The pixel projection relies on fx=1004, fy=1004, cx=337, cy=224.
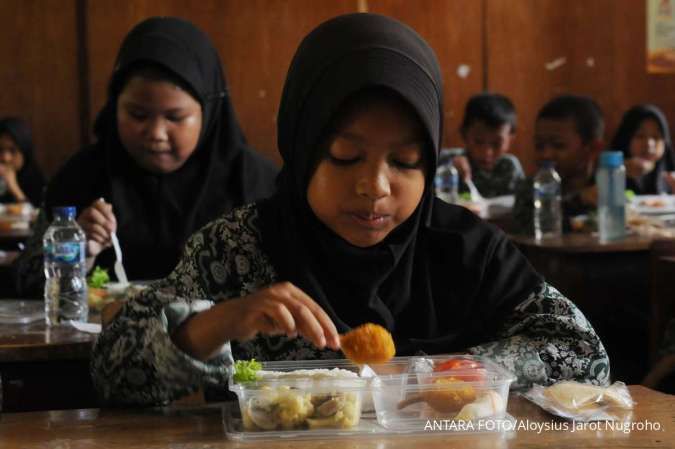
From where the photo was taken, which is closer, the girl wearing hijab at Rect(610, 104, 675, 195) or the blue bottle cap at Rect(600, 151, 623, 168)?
the blue bottle cap at Rect(600, 151, 623, 168)

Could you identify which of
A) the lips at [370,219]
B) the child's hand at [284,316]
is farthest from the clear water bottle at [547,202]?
the child's hand at [284,316]

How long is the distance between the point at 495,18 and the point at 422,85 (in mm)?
6459

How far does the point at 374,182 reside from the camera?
1567 mm

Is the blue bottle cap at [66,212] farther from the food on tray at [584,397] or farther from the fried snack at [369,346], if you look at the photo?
the food on tray at [584,397]

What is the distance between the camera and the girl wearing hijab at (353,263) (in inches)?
62.0

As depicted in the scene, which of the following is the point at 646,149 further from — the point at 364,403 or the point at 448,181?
the point at 364,403

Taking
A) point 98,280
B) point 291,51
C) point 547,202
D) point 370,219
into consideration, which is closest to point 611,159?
point 547,202

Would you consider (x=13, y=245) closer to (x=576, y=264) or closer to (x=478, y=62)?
(x=576, y=264)

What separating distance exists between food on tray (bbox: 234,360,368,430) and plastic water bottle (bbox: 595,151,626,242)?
9.84 ft

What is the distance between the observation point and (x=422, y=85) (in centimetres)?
167

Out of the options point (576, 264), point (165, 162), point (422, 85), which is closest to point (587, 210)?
point (576, 264)

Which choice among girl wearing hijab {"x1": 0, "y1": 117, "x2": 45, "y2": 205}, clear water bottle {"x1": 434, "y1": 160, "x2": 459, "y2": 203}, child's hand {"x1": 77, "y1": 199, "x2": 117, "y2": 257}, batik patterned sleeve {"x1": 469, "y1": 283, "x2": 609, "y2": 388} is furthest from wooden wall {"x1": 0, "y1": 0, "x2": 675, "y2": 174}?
batik patterned sleeve {"x1": 469, "y1": 283, "x2": 609, "y2": 388}

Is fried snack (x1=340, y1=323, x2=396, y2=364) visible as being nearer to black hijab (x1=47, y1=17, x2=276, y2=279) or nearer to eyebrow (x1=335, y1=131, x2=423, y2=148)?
eyebrow (x1=335, y1=131, x2=423, y2=148)

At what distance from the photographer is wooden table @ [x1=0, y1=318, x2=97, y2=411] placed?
218 centimetres
